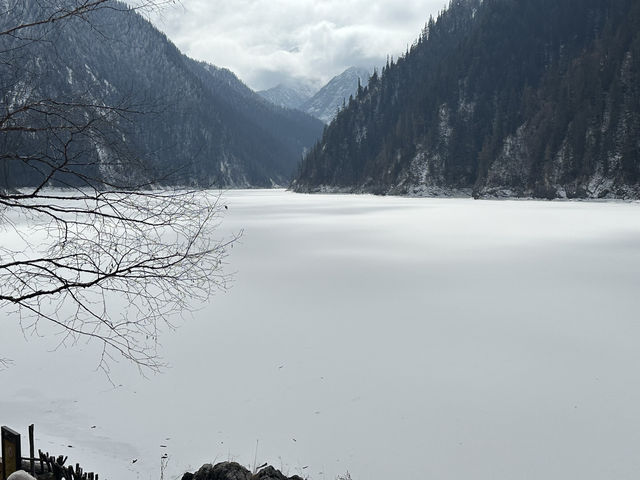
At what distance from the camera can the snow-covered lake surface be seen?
5266 mm

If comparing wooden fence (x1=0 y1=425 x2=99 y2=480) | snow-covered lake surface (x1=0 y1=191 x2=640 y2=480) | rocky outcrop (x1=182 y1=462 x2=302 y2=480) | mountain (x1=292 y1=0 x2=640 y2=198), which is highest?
mountain (x1=292 y1=0 x2=640 y2=198)

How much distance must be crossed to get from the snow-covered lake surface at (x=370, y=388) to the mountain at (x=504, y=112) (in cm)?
6869

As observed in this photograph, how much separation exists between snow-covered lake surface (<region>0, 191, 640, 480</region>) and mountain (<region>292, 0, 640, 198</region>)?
68.7 metres

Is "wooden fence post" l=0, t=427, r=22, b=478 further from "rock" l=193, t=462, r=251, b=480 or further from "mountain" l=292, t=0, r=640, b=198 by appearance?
"mountain" l=292, t=0, r=640, b=198

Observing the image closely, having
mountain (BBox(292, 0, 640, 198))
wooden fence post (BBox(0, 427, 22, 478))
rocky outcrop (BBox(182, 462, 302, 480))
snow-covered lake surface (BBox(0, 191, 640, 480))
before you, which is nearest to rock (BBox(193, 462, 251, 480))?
Answer: rocky outcrop (BBox(182, 462, 302, 480))

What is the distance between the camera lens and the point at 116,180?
322cm

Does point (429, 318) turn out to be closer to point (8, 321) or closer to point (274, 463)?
point (274, 463)

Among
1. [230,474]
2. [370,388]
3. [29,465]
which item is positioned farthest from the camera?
[370,388]

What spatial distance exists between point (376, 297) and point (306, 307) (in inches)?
74.7

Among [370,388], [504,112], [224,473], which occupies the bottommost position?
[370,388]

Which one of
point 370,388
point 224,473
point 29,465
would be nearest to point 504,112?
point 370,388

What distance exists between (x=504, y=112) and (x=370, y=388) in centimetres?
11577

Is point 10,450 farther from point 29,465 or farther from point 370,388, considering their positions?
point 370,388

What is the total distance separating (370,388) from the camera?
269 inches
